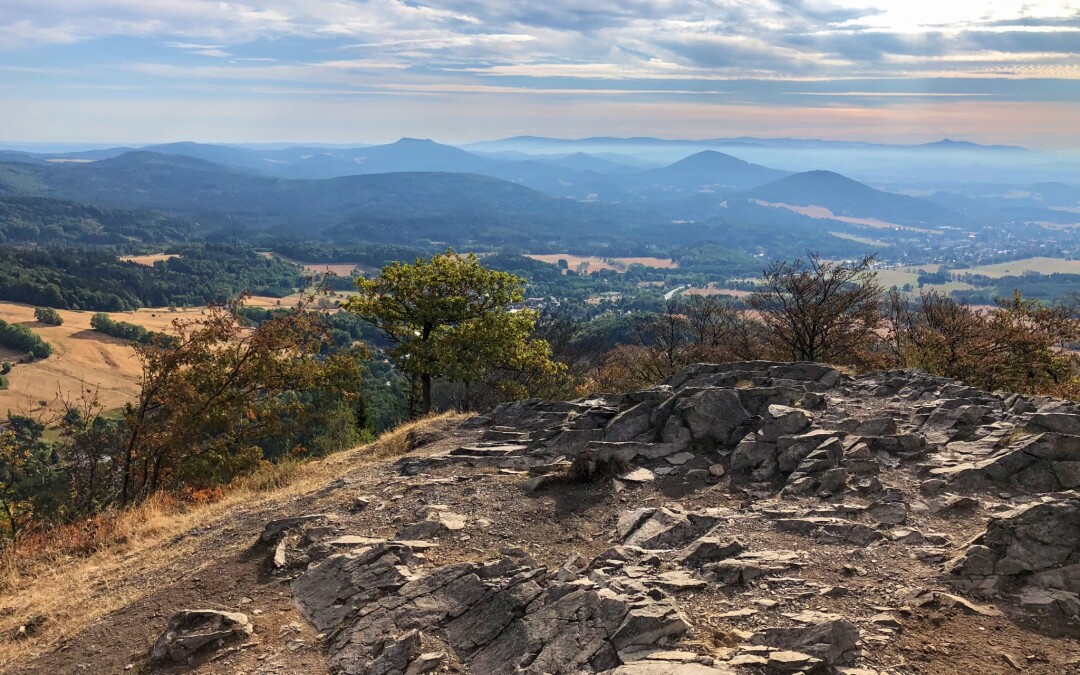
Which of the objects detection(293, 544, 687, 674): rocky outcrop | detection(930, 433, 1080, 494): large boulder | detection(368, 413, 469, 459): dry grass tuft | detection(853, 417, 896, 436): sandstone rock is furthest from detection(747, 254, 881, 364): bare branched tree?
A: detection(293, 544, 687, 674): rocky outcrop

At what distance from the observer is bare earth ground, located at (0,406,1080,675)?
344 inches

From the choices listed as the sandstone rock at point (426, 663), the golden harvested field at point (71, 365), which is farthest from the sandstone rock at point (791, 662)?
the golden harvested field at point (71, 365)

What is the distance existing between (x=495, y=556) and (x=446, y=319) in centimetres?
1881

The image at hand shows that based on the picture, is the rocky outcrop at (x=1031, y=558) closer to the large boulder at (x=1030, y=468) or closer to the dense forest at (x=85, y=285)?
the large boulder at (x=1030, y=468)

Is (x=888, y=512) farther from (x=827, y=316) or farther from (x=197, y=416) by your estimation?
(x=197, y=416)

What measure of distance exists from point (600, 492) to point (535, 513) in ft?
5.18

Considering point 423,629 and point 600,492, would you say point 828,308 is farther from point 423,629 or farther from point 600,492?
point 423,629

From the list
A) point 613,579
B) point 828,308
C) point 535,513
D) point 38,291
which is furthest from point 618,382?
point 38,291

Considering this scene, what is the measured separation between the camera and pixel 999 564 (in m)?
9.88

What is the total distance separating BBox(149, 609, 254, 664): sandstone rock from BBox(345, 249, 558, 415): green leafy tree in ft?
56.5

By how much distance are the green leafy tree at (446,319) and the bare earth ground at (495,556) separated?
11366mm

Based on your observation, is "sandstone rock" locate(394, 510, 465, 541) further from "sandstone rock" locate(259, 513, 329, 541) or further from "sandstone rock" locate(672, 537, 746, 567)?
"sandstone rock" locate(672, 537, 746, 567)

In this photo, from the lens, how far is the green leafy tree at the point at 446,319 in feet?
91.7

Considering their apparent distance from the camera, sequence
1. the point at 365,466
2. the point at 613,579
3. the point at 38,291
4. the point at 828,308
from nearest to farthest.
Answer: the point at 613,579, the point at 365,466, the point at 828,308, the point at 38,291
